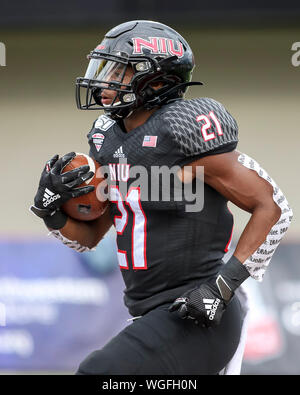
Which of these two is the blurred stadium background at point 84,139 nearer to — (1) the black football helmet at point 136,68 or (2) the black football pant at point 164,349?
(1) the black football helmet at point 136,68

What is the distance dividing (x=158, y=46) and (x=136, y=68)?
122mm

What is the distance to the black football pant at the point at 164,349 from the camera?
2541 mm

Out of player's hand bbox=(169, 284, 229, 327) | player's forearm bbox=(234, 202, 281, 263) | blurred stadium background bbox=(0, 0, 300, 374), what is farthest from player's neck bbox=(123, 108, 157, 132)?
blurred stadium background bbox=(0, 0, 300, 374)

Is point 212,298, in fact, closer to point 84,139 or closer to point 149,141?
point 149,141

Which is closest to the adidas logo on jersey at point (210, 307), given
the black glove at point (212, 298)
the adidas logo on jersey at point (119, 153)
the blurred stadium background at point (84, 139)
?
the black glove at point (212, 298)

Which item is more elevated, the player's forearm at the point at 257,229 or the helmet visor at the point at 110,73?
the helmet visor at the point at 110,73

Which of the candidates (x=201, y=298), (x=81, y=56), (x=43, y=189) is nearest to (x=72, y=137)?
(x=81, y=56)

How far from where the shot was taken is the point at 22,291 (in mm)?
5930

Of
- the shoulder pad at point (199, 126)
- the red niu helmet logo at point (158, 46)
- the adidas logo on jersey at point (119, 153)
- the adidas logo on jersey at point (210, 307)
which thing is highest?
the red niu helmet logo at point (158, 46)

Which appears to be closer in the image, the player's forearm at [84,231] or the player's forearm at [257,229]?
the player's forearm at [257,229]

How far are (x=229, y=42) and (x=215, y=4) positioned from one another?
677 millimetres

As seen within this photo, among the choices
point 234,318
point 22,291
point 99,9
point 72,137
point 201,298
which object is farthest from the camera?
point 72,137

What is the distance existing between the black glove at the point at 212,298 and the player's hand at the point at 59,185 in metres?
0.57

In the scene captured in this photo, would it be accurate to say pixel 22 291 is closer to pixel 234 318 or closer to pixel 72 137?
pixel 72 137
